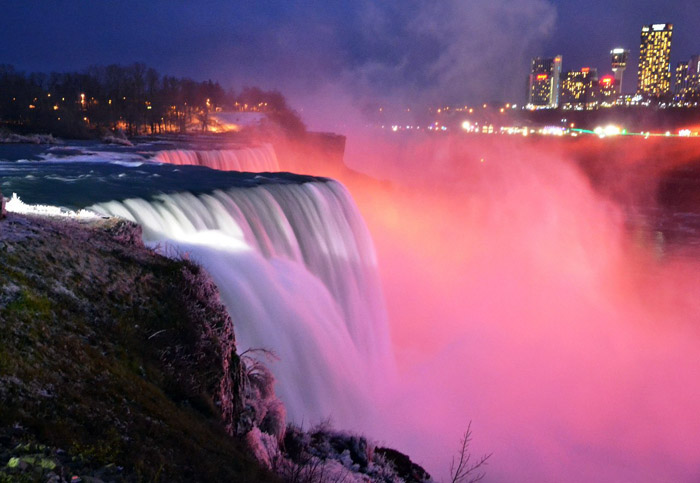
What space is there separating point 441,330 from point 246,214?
9418 millimetres

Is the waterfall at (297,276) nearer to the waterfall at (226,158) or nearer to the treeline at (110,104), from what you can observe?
the waterfall at (226,158)

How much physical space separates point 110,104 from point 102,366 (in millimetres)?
54109

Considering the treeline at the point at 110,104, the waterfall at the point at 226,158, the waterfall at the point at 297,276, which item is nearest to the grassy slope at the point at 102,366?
the waterfall at the point at 297,276

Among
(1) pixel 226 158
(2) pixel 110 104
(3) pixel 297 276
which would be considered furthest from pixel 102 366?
(2) pixel 110 104

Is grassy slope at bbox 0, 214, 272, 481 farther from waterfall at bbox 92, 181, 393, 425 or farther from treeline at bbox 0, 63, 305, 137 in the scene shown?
treeline at bbox 0, 63, 305, 137

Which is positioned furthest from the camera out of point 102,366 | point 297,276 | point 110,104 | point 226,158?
point 110,104

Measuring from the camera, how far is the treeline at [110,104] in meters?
43.7

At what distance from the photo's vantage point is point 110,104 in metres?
52.8

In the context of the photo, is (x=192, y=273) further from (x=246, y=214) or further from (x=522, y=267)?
(x=522, y=267)

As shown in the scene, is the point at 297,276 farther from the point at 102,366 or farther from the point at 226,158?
the point at 226,158

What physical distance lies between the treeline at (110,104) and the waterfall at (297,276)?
2821cm

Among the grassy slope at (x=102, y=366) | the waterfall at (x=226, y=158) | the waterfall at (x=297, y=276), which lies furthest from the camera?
the waterfall at (x=226, y=158)

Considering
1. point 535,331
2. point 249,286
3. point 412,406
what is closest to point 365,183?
point 535,331

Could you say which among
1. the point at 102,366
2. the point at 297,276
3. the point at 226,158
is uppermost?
the point at 226,158
